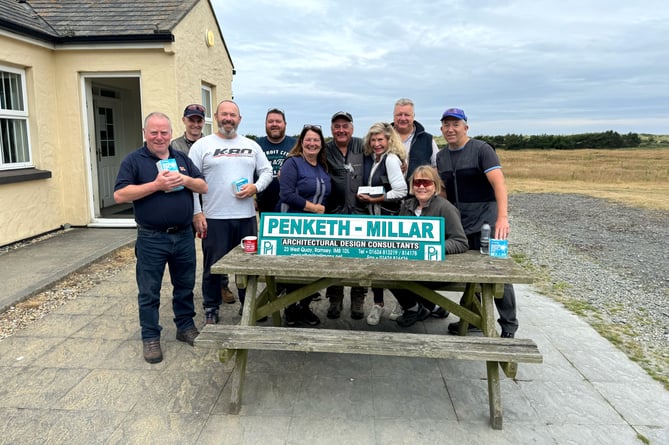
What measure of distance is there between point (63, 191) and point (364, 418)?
773 cm

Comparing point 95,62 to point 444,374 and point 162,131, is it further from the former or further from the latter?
point 444,374

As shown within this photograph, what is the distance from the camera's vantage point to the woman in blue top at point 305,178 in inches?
159

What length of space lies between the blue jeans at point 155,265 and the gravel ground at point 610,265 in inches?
153

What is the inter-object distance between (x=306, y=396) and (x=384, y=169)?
80.4 inches

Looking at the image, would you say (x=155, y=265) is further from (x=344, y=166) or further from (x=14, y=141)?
(x=14, y=141)

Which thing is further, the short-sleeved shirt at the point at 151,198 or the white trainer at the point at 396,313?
the white trainer at the point at 396,313

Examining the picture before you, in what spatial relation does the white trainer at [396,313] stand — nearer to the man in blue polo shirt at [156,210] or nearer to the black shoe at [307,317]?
the black shoe at [307,317]

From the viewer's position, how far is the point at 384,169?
414 cm

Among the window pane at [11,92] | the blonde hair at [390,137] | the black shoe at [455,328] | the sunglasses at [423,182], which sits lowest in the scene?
the black shoe at [455,328]

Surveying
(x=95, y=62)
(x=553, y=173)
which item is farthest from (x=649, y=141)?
(x=95, y=62)

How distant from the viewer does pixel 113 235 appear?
26.6 ft

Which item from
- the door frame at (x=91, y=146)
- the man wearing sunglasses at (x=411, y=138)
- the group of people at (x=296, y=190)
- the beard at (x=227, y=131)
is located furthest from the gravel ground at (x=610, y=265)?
the door frame at (x=91, y=146)

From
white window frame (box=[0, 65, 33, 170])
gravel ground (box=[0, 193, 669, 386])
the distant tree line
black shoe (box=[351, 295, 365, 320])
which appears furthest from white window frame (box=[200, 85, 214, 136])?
the distant tree line

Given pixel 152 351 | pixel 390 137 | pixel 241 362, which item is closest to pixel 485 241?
pixel 390 137
